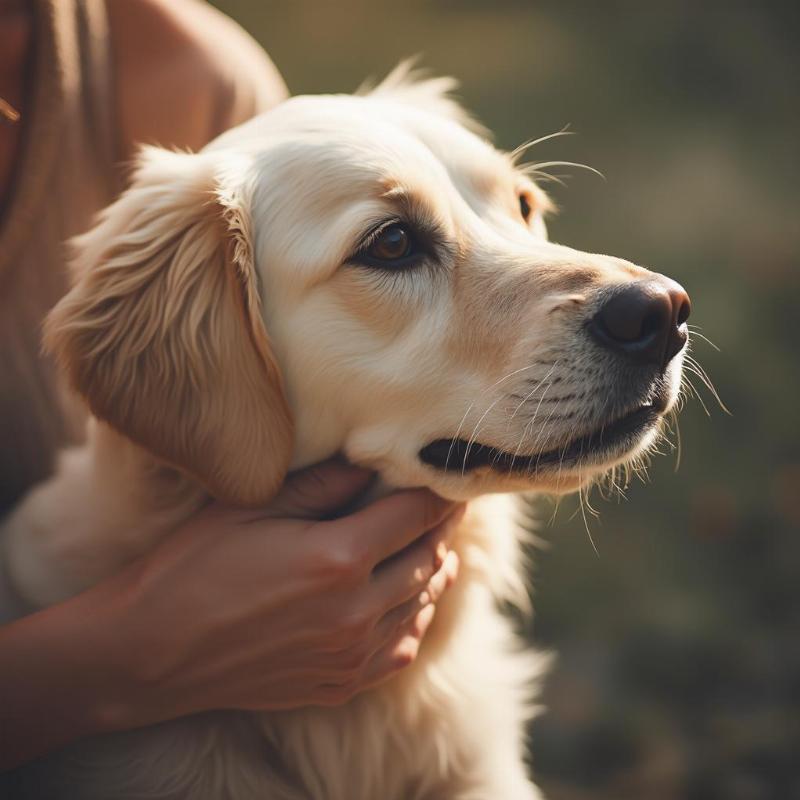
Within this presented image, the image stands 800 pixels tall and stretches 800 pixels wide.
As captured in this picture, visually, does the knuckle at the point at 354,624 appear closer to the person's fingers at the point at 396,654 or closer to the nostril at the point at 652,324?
the person's fingers at the point at 396,654

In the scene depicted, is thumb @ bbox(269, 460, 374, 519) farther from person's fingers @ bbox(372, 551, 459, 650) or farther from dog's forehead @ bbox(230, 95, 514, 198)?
dog's forehead @ bbox(230, 95, 514, 198)

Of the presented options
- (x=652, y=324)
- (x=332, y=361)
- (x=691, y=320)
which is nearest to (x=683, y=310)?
(x=652, y=324)

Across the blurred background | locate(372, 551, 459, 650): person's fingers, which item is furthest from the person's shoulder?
the blurred background

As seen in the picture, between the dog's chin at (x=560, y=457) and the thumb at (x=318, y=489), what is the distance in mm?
181

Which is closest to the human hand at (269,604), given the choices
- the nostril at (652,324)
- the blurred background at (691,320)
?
the nostril at (652,324)

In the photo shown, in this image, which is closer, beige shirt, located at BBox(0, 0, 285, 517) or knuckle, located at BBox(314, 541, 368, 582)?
knuckle, located at BBox(314, 541, 368, 582)

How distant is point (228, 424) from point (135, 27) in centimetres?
153

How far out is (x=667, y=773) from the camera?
3.05m

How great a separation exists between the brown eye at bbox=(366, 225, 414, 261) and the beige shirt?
1124mm

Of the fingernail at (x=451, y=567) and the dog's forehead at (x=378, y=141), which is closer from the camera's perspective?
the dog's forehead at (x=378, y=141)

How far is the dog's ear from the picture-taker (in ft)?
5.82

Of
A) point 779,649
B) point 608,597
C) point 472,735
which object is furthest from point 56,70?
point 779,649

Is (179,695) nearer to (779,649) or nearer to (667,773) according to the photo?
(667,773)

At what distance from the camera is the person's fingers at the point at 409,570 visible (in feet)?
6.03
